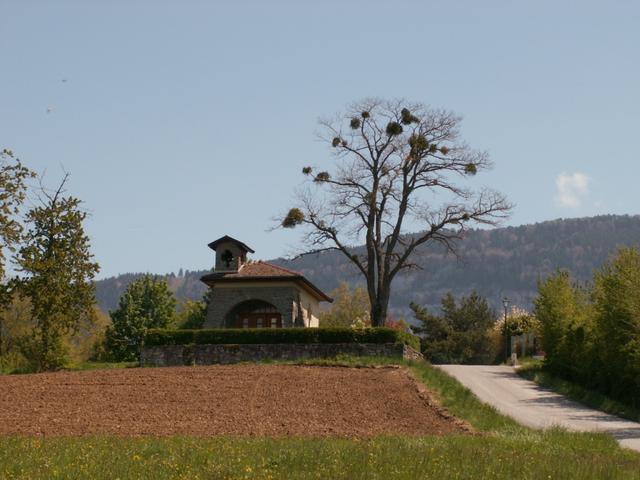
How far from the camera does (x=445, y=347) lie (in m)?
80.9

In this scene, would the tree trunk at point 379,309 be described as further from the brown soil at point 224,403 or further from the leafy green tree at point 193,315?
the leafy green tree at point 193,315

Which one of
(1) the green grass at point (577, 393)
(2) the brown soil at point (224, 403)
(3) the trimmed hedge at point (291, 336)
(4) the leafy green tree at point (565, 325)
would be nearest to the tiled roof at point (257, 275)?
(3) the trimmed hedge at point (291, 336)

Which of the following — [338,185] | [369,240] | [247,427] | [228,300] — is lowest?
[247,427]

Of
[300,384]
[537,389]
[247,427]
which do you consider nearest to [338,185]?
[537,389]

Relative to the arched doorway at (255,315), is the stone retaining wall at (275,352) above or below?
below

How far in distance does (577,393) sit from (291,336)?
→ 13.5 m

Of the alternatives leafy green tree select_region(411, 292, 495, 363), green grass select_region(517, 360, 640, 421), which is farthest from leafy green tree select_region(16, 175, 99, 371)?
leafy green tree select_region(411, 292, 495, 363)

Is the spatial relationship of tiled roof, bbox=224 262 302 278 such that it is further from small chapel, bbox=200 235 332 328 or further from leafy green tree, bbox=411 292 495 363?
leafy green tree, bbox=411 292 495 363

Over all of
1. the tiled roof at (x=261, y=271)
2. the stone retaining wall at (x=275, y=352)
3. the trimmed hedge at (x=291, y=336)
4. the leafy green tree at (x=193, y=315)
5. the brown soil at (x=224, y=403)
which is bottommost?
the brown soil at (x=224, y=403)

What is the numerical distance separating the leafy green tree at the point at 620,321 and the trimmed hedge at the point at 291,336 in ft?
32.8

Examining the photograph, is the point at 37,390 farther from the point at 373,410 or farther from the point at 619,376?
the point at 619,376

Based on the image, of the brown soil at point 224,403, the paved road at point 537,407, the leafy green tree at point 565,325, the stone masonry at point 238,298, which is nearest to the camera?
the brown soil at point 224,403

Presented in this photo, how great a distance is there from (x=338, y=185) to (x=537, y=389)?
18.7 m

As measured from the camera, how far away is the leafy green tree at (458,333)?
A: 265 feet
